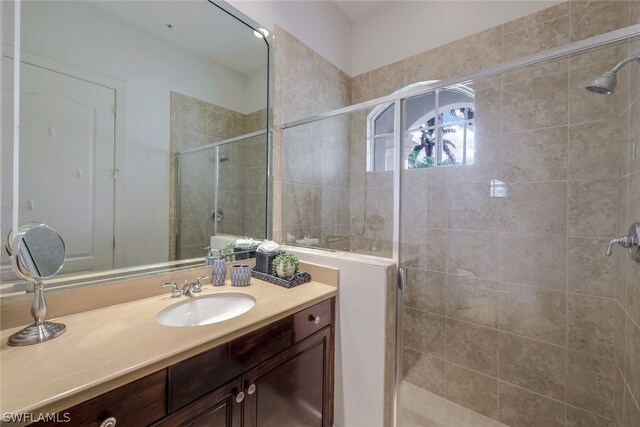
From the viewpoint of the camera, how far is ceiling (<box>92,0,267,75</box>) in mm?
1188

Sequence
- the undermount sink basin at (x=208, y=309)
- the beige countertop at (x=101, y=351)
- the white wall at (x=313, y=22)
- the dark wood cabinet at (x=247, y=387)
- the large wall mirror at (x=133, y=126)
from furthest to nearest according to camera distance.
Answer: the white wall at (x=313, y=22) < the undermount sink basin at (x=208, y=309) < the large wall mirror at (x=133, y=126) < the dark wood cabinet at (x=247, y=387) < the beige countertop at (x=101, y=351)

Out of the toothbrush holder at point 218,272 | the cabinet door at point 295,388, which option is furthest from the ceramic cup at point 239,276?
the cabinet door at point 295,388

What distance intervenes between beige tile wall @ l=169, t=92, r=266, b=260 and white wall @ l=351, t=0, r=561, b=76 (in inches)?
51.4

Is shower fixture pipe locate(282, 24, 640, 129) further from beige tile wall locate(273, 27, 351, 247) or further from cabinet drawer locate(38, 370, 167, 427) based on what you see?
cabinet drawer locate(38, 370, 167, 427)

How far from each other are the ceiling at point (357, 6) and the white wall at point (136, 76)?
5.09 feet

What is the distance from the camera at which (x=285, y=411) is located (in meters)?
1.11

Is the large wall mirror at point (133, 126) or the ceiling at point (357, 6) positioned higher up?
the ceiling at point (357, 6)

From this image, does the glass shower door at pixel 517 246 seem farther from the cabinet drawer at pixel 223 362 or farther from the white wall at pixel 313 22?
the white wall at pixel 313 22

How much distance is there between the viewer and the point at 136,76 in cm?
118

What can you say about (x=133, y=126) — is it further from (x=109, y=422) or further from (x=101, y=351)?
(x=109, y=422)

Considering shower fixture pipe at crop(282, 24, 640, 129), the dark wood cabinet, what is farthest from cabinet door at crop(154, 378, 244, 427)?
shower fixture pipe at crop(282, 24, 640, 129)

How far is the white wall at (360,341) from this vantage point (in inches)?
50.2

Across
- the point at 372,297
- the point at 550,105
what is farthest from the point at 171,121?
the point at 550,105

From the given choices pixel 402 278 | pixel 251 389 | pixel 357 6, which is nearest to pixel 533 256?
pixel 402 278
